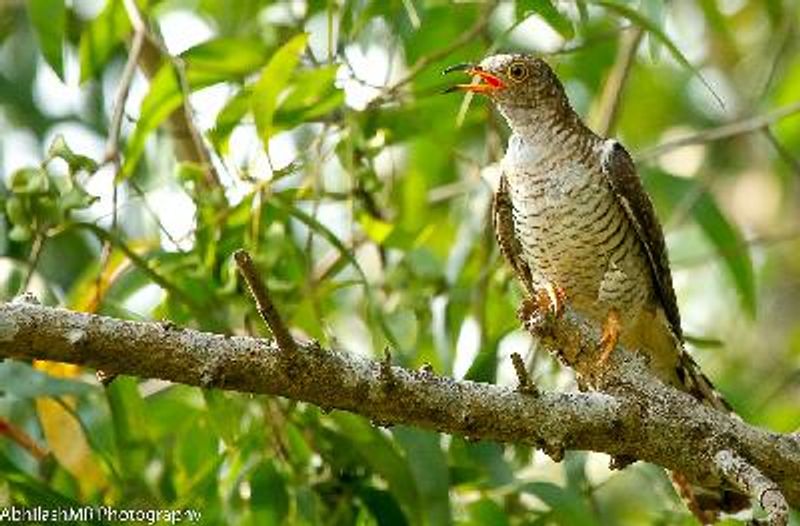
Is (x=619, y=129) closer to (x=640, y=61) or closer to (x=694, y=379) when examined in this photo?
(x=640, y=61)

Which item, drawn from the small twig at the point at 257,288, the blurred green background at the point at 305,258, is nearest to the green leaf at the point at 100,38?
the blurred green background at the point at 305,258

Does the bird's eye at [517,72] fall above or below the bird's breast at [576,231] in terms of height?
above

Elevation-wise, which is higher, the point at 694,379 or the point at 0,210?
the point at 0,210

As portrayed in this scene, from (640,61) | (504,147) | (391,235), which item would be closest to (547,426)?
(391,235)

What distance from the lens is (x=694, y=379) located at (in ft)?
14.7

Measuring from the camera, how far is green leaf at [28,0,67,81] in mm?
4289

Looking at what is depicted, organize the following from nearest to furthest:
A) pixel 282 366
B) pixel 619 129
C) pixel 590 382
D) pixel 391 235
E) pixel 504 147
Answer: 1. pixel 282 366
2. pixel 590 382
3. pixel 391 235
4. pixel 504 147
5. pixel 619 129

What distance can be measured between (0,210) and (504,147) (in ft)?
5.18

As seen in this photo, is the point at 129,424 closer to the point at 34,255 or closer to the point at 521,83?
the point at 34,255

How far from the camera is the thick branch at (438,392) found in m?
2.86

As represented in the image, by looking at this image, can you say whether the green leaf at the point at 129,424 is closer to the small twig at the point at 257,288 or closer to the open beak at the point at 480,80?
the open beak at the point at 480,80

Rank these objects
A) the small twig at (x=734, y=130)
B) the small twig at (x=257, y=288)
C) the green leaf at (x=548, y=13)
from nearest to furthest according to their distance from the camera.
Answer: the small twig at (x=257, y=288), the green leaf at (x=548, y=13), the small twig at (x=734, y=130)

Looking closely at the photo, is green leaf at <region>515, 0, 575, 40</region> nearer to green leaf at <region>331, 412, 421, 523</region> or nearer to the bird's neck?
the bird's neck

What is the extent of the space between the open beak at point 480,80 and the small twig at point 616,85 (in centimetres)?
62
